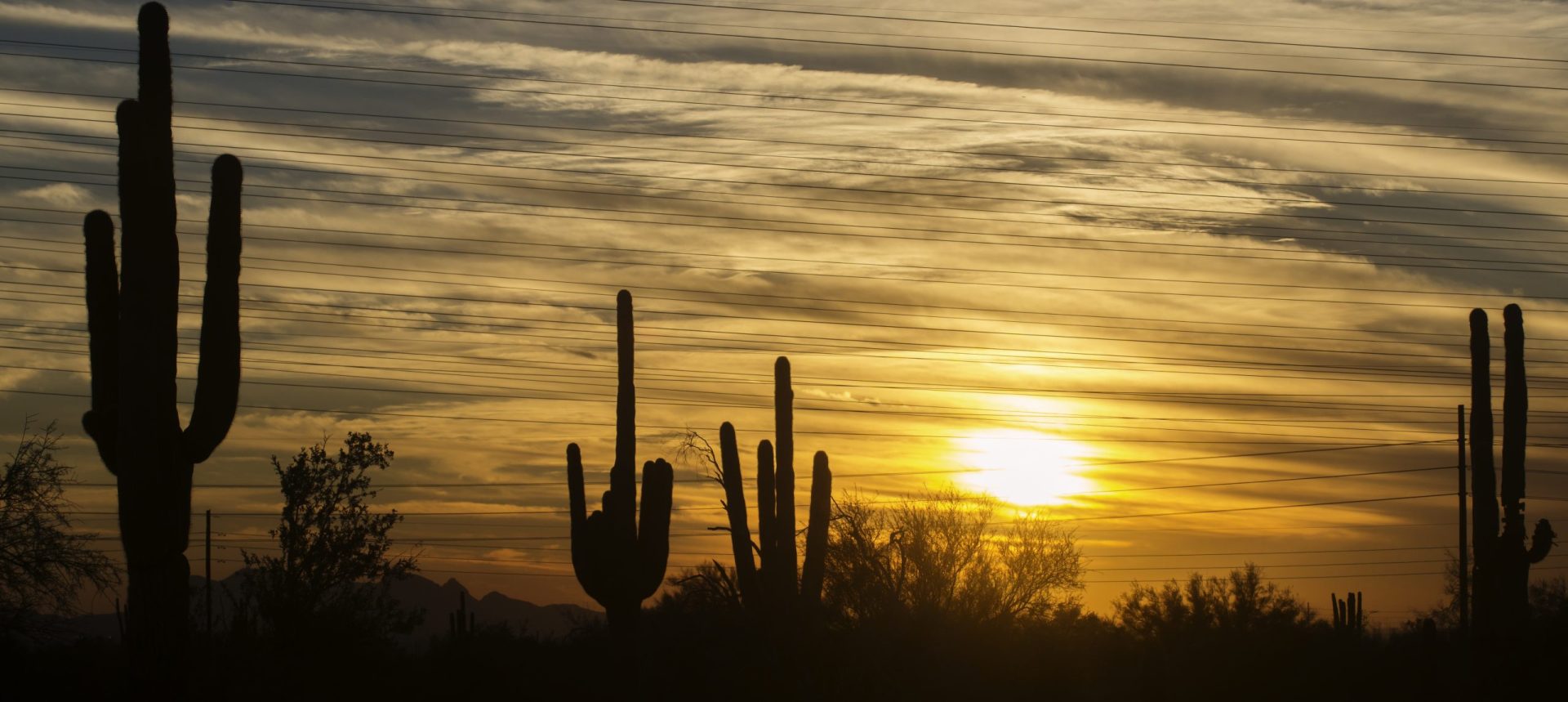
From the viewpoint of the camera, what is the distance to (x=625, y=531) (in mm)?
28094

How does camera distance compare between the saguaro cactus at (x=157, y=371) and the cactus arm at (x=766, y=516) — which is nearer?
the saguaro cactus at (x=157, y=371)

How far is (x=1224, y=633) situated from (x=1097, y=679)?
16.6ft

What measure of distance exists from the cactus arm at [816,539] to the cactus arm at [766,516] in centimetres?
81

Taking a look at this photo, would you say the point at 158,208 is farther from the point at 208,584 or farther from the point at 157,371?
the point at 208,584

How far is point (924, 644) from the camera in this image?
33719 mm

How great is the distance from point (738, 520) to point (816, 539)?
178cm

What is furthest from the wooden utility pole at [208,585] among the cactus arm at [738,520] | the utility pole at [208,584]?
the cactus arm at [738,520]

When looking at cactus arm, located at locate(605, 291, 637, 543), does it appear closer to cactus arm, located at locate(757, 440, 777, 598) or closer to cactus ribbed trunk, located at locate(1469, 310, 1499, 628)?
cactus arm, located at locate(757, 440, 777, 598)

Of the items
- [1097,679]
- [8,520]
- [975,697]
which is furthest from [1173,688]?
[8,520]

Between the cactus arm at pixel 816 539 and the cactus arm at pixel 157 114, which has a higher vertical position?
the cactus arm at pixel 157 114

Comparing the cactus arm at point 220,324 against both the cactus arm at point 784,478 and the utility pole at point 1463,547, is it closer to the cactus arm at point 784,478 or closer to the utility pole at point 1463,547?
the cactus arm at point 784,478

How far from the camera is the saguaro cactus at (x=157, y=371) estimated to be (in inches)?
609

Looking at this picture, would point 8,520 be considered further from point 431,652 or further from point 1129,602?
point 1129,602

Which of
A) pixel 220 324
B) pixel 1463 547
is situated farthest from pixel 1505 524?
pixel 220 324
